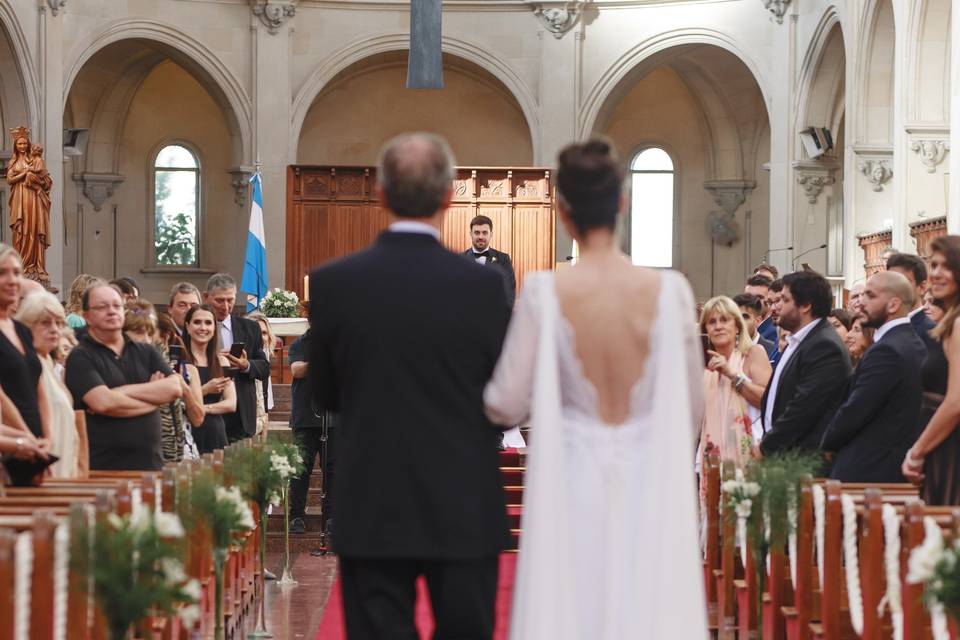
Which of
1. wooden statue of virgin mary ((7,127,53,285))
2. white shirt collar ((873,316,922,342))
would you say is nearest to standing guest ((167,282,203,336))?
white shirt collar ((873,316,922,342))

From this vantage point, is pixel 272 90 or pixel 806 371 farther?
pixel 272 90

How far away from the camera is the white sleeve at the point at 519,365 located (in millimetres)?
3412

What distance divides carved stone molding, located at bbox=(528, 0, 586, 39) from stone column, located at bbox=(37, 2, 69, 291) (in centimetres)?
637

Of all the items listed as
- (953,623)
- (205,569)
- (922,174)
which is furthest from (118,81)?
(953,623)

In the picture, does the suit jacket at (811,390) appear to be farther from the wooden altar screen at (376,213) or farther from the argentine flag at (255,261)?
the wooden altar screen at (376,213)

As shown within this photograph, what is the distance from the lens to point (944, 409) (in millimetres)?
5344

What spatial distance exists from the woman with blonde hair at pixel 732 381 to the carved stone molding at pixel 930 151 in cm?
683

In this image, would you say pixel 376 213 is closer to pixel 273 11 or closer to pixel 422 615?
pixel 273 11

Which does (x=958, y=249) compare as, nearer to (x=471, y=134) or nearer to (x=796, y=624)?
(x=796, y=624)

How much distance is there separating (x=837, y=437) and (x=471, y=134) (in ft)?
54.7

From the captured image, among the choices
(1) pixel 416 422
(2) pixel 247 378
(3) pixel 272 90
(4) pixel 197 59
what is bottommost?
(2) pixel 247 378

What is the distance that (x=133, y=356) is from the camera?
21.8 feet

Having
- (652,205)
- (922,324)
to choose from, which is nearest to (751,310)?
(922,324)

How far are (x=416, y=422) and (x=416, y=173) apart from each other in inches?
23.1
